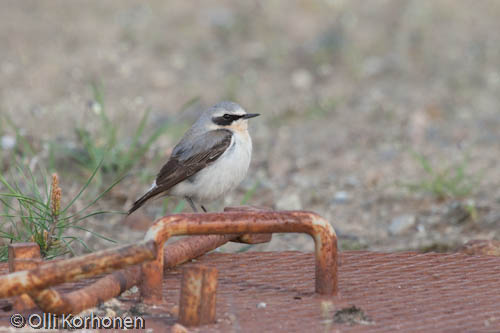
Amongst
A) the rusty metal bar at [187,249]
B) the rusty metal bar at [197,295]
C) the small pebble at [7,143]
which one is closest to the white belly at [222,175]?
the small pebble at [7,143]

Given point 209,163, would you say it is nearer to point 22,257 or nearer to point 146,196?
point 146,196

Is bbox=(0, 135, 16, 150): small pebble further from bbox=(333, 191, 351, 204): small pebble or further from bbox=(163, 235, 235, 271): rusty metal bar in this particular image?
bbox=(163, 235, 235, 271): rusty metal bar

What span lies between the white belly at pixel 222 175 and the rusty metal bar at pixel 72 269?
8.89ft

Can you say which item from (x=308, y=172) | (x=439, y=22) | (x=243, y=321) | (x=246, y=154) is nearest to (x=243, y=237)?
(x=243, y=321)

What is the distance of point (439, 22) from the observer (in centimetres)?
930

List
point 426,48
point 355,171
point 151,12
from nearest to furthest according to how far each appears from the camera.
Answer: point 355,171
point 426,48
point 151,12

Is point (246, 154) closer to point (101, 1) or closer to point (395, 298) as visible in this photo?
point (395, 298)

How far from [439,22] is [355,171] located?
12.6 feet

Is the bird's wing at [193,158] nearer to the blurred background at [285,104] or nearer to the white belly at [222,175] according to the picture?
the white belly at [222,175]

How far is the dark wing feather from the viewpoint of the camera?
4684 millimetres

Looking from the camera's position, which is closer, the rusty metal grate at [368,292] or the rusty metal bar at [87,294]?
the rusty metal bar at [87,294]

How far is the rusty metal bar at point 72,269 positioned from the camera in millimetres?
1765

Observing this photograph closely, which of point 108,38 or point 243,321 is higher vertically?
point 108,38

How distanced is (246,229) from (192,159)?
8.68 feet
